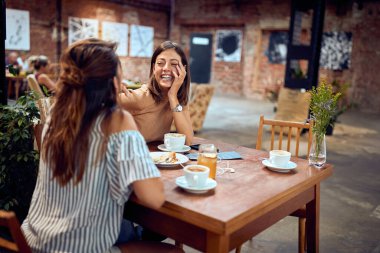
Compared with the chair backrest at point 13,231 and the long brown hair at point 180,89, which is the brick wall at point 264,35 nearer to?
the long brown hair at point 180,89

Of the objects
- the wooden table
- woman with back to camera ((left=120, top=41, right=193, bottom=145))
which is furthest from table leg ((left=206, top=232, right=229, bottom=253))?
woman with back to camera ((left=120, top=41, right=193, bottom=145))

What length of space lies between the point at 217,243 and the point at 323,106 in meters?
0.86

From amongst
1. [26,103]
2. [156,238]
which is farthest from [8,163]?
[156,238]

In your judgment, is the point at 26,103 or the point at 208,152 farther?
the point at 26,103

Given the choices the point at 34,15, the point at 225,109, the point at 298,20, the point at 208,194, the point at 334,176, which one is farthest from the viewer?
the point at 34,15

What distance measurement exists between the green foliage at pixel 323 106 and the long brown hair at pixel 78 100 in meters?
0.95

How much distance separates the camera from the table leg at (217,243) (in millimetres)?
1249

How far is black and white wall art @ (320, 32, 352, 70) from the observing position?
375 inches

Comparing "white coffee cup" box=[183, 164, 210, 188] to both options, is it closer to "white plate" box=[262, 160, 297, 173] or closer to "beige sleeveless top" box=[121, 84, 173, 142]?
"white plate" box=[262, 160, 297, 173]

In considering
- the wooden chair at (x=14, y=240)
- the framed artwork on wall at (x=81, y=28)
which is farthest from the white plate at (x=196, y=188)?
the framed artwork on wall at (x=81, y=28)

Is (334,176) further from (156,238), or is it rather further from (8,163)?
(8,163)

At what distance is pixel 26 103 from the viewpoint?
2182 mm

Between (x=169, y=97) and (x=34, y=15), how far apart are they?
28.4ft

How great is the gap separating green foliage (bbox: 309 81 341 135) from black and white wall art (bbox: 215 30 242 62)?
396 inches
